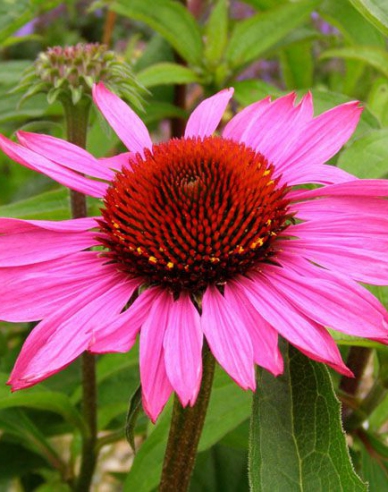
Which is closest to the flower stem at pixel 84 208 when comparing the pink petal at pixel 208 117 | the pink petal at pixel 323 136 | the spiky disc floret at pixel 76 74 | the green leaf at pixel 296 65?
the spiky disc floret at pixel 76 74

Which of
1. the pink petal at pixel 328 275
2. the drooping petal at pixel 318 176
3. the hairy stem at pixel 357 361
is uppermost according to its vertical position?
the drooping petal at pixel 318 176

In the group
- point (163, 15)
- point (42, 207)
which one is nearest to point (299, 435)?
point (42, 207)

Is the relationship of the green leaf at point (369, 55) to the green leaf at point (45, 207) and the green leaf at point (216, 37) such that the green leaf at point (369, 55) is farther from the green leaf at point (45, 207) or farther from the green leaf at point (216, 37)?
the green leaf at point (45, 207)

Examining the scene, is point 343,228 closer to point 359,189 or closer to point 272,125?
point 359,189

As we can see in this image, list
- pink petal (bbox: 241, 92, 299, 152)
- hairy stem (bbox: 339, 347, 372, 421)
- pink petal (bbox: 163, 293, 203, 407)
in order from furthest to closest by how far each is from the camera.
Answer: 1. hairy stem (bbox: 339, 347, 372, 421)
2. pink petal (bbox: 241, 92, 299, 152)
3. pink petal (bbox: 163, 293, 203, 407)

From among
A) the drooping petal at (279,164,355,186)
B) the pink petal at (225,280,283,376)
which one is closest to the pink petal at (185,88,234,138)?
the drooping petal at (279,164,355,186)

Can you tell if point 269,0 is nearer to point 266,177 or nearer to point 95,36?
point 266,177

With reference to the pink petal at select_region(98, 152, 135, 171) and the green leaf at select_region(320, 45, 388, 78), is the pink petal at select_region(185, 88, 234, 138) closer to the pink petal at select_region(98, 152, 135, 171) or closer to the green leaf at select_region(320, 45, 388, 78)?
the pink petal at select_region(98, 152, 135, 171)
